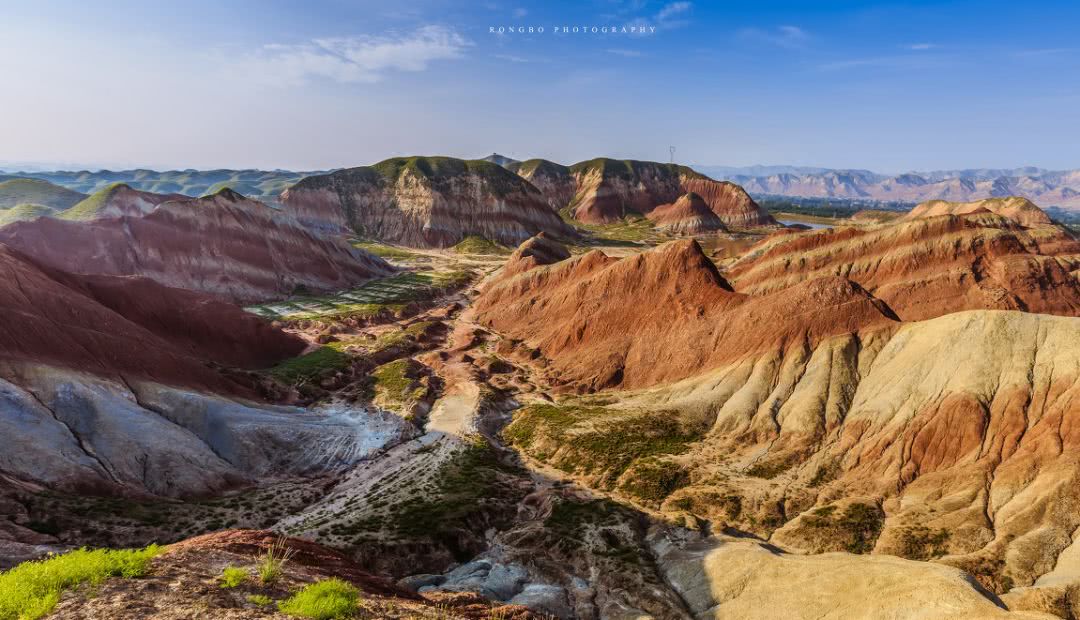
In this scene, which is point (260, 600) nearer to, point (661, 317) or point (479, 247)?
point (661, 317)

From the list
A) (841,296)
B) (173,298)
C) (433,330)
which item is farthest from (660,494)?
(173,298)

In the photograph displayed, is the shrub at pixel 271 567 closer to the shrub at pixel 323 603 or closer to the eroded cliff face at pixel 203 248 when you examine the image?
the shrub at pixel 323 603

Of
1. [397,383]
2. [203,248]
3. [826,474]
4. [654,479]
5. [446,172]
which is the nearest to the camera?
[826,474]

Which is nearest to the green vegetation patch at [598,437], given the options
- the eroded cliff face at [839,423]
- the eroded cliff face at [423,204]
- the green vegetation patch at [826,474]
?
the eroded cliff face at [839,423]

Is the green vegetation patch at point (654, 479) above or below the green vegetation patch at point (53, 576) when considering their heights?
below

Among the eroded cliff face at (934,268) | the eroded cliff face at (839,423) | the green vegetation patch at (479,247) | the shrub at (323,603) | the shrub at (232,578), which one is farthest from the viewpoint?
the green vegetation patch at (479,247)

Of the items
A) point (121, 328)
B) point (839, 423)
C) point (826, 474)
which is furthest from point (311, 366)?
point (839, 423)

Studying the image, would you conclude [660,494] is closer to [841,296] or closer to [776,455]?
[776,455]
